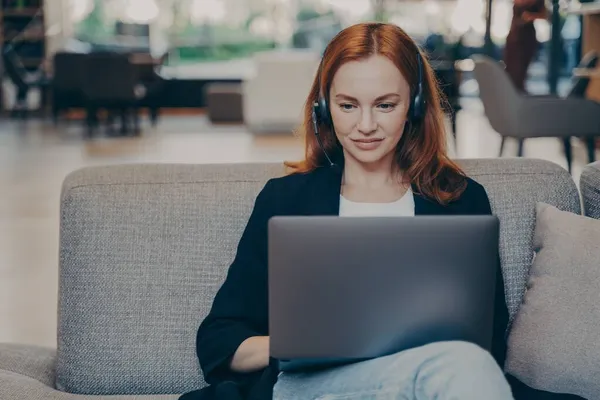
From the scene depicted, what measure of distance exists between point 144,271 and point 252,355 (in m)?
0.35

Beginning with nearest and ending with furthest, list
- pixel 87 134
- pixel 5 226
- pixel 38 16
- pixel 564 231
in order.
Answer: pixel 564 231
pixel 5 226
pixel 87 134
pixel 38 16

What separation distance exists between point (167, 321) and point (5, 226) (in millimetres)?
3879

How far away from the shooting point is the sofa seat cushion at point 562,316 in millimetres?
1671

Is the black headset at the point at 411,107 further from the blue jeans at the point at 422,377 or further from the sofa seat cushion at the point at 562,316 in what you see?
the blue jeans at the point at 422,377

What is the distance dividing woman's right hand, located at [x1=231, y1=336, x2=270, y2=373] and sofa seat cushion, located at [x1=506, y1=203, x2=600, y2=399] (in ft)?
1.60

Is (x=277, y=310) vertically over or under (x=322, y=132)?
under

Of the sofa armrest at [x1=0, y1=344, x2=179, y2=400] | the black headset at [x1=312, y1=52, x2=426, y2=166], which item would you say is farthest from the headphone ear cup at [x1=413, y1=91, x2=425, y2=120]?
the sofa armrest at [x1=0, y1=344, x2=179, y2=400]

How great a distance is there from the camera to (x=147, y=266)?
6.31 ft

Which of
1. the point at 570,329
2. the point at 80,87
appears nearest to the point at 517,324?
the point at 570,329

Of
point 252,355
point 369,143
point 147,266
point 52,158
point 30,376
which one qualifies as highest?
point 369,143

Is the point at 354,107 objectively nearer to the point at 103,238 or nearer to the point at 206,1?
the point at 103,238

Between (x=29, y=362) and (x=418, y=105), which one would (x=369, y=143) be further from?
(x=29, y=362)

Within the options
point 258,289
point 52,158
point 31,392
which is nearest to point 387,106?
point 258,289

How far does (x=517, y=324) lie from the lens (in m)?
1.80
